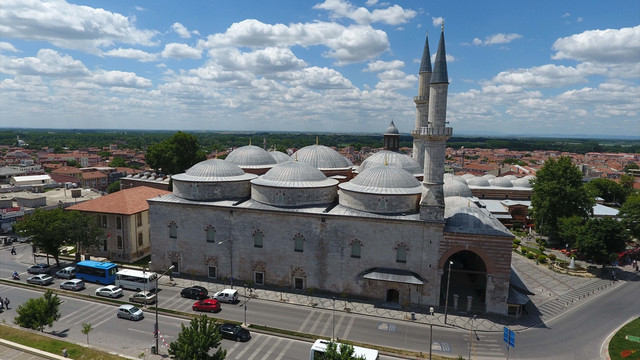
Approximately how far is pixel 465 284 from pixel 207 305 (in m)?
25.3

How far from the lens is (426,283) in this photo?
103 feet

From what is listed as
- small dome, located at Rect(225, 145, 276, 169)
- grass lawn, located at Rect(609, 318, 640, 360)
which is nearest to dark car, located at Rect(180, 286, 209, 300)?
small dome, located at Rect(225, 145, 276, 169)

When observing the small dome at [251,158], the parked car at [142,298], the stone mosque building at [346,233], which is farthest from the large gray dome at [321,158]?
the parked car at [142,298]

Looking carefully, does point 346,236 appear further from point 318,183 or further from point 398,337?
point 398,337

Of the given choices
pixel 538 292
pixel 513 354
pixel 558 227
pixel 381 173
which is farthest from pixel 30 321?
pixel 558 227

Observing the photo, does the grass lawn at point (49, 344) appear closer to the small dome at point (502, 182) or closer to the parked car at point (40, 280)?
the parked car at point (40, 280)

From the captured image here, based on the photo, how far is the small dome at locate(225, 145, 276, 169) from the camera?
48188mm

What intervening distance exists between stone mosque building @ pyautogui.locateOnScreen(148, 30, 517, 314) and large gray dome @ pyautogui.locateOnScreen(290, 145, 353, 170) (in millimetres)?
7867

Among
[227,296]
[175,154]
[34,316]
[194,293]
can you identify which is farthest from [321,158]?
[175,154]

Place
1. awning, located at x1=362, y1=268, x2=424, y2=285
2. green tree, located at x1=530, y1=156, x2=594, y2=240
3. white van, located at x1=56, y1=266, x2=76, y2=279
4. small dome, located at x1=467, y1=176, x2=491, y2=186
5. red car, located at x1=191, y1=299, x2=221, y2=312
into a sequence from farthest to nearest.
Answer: small dome, located at x1=467, y1=176, x2=491, y2=186 < green tree, located at x1=530, y1=156, x2=594, y2=240 < white van, located at x1=56, y1=266, x2=76, y2=279 < awning, located at x1=362, y1=268, x2=424, y2=285 < red car, located at x1=191, y1=299, x2=221, y2=312

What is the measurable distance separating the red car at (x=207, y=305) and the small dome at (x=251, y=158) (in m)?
20.5

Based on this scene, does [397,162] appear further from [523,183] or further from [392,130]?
[523,183]

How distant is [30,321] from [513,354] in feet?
111

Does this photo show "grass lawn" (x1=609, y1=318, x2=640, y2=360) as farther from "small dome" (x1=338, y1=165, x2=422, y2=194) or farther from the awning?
"small dome" (x1=338, y1=165, x2=422, y2=194)
